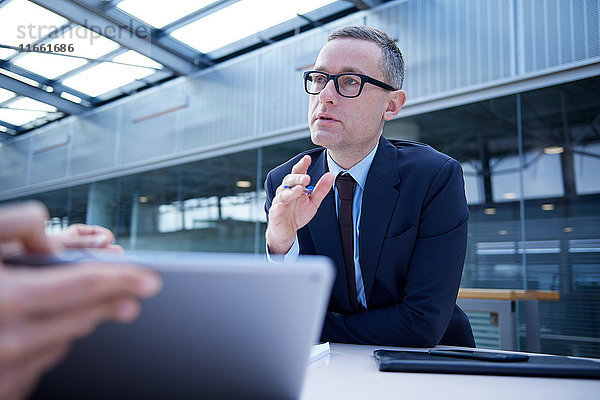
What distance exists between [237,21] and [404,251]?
198 inches

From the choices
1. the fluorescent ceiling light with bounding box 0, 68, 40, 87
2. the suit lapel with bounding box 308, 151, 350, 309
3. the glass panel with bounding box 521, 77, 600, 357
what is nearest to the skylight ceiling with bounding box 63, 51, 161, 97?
the fluorescent ceiling light with bounding box 0, 68, 40, 87

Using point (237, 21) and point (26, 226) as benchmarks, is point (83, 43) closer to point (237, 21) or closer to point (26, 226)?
point (237, 21)

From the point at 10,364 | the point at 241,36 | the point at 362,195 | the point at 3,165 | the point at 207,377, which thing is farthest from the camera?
the point at 3,165

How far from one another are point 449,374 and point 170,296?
20.2 inches

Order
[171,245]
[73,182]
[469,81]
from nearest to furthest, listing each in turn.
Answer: [469,81]
[171,245]
[73,182]

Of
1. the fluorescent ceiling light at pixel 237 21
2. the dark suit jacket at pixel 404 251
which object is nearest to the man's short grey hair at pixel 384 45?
the dark suit jacket at pixel 404 251

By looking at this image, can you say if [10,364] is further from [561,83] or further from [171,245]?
[171,245]

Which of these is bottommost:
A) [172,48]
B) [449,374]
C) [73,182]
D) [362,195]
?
[449,374]

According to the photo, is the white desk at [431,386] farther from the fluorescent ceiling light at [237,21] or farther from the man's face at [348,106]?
the fluorescent ceiling light at [237,21]

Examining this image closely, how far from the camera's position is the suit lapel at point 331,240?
1362 mm

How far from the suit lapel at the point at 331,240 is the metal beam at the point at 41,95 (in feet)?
25.3

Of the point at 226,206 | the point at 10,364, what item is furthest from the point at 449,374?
the point at 226,206

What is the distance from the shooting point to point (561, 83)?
374 centimetres

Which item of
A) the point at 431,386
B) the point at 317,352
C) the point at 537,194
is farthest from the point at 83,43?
the point at 431,386
